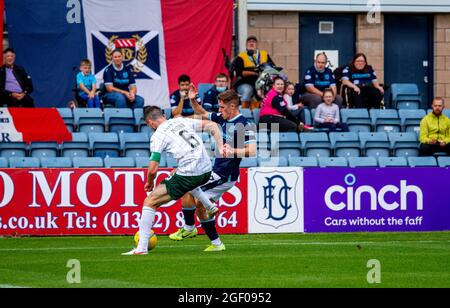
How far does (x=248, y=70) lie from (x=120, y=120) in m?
3.02

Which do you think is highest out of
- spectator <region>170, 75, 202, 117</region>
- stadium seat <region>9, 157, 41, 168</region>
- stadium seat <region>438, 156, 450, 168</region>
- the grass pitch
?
spectator <region>170, 75, 202, 117</region>

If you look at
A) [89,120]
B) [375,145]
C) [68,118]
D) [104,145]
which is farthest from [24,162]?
[375,145]

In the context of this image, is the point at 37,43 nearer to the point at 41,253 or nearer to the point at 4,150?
the point at 4,150

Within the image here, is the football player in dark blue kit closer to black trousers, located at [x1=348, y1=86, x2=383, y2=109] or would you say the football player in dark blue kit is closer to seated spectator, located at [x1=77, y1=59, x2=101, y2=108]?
seated spectator, located at [x1=77, y1=59, x2=101, y2=108]

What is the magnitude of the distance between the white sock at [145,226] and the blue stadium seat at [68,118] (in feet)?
24.4

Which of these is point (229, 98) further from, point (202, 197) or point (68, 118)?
point (68, 118)

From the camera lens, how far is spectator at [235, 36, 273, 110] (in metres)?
22.5

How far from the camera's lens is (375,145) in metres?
21.4

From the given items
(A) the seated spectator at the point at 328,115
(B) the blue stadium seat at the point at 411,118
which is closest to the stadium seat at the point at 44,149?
(A) the seated spectator at the point at 328,115

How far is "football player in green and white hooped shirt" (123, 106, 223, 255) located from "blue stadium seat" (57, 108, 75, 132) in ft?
23.6

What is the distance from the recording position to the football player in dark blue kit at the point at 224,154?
14703 mm

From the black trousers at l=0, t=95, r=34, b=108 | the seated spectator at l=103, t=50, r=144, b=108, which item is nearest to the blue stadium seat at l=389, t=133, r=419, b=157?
the seated spectator at l=103, t=50, r=144, b=108

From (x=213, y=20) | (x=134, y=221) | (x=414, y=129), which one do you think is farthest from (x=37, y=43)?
(x=414, y=129)
